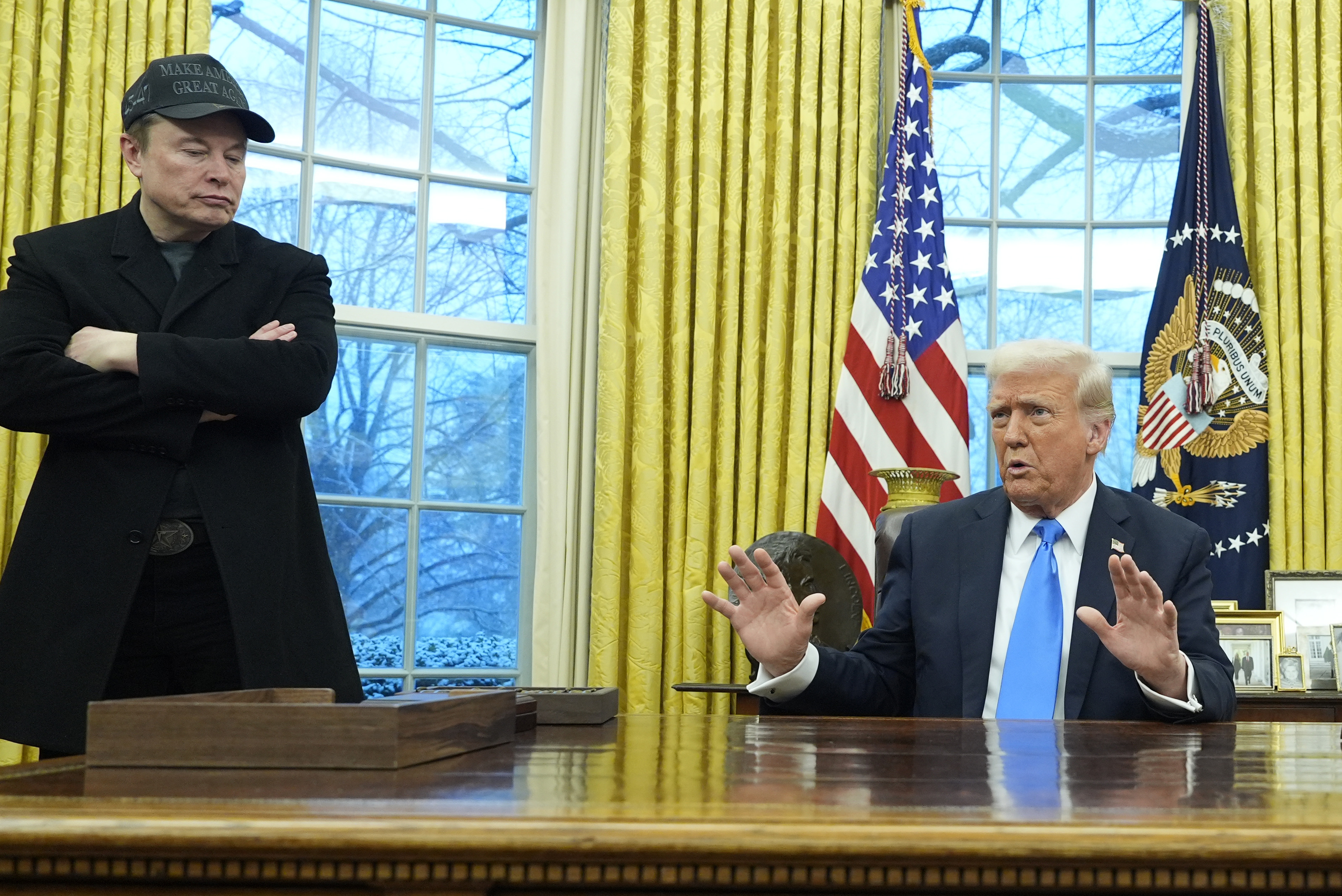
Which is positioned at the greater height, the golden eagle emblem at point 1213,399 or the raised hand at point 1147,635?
the golden eagle emblem at point 1213,399

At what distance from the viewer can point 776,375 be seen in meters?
4.03

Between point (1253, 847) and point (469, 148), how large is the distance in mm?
3853

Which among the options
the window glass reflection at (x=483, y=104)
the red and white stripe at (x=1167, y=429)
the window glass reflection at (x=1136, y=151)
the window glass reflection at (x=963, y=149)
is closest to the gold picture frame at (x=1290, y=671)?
the red and white stripe at (x=1167, y=429)

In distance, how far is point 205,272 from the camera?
198cm

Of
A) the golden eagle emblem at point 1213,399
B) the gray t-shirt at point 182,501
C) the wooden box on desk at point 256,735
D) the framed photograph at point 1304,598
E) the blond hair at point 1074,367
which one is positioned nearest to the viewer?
the wooden box on desk at point 256,735

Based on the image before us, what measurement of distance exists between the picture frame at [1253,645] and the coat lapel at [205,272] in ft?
9.43

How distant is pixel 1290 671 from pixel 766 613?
2480 mm

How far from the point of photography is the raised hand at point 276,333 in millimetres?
1952

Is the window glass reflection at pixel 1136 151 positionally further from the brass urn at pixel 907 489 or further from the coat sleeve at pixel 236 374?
the coat sleeve at pixel 236 374

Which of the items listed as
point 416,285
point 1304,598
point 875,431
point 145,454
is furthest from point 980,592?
Answer: point 416,285

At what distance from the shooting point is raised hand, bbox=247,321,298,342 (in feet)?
6.40

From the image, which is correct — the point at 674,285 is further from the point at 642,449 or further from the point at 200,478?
the point at 200,478

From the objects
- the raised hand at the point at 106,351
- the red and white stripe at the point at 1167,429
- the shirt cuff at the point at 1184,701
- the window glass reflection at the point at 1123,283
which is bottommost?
the shirt cuff at the point at 1184,701

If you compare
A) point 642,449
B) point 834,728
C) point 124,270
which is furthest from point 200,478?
point 642,449
